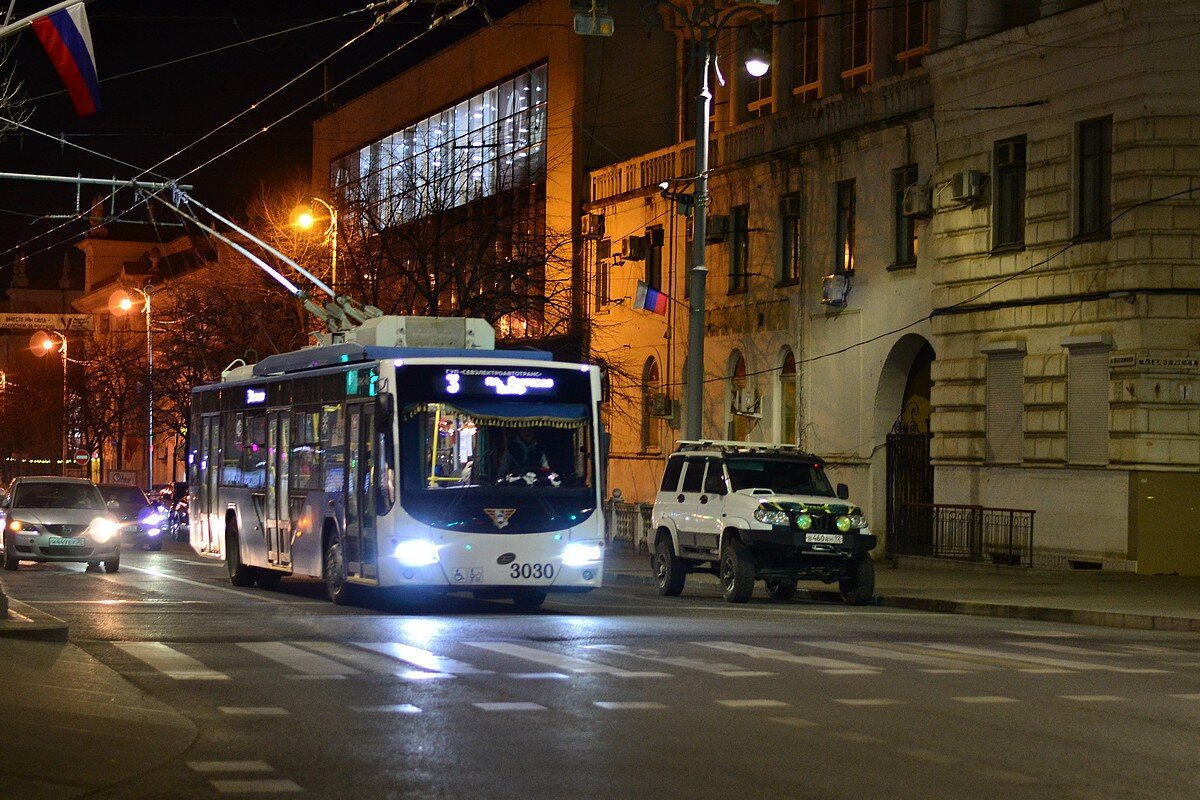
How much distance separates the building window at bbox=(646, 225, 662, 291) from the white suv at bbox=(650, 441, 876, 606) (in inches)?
719

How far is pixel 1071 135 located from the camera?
30875mm

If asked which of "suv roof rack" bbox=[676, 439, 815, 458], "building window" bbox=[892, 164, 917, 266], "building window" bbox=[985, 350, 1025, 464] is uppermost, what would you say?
"building window" bbox=[892, 164, 917, 266]

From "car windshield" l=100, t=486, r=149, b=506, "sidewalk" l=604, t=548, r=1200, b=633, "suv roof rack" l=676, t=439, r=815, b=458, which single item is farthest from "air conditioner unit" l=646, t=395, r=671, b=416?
"suv roof rack" l=676, t=439, r=815, b=458

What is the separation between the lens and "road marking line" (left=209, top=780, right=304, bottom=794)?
9484 mm

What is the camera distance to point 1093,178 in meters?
30.7

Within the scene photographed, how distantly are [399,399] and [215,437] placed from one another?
884cm

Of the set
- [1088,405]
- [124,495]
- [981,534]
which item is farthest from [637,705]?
[124,495]

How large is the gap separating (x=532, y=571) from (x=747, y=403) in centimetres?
2003

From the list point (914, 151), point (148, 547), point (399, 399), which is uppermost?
point (914, 151)

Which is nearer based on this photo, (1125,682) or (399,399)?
(1125,682)

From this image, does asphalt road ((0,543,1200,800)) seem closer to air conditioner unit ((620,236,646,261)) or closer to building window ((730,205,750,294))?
building window ((730,205,750,294))

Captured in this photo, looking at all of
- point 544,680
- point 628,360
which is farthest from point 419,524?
point 628,360

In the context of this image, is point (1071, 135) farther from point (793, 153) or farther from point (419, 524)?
point (419, 524)

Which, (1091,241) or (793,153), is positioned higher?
(793,153)
